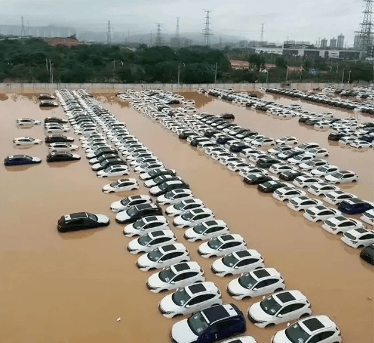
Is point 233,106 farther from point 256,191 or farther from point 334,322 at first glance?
point 334,322

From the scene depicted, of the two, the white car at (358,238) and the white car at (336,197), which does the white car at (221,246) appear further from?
the white car at (336,197)

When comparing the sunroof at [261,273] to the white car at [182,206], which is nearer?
the sunroof at [261,273]

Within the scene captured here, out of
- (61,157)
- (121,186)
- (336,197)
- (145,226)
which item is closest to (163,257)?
(145,226)

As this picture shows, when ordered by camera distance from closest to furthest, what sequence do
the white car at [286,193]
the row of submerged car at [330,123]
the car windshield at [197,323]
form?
1. the car windshield at [197,323]
2. the white car at [286,193]
3. the row of submerged car at [330,123]

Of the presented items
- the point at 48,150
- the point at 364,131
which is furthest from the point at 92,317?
the point at 364,131

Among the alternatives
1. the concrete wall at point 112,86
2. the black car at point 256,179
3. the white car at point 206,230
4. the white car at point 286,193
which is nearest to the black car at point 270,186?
the white car at point 286,193

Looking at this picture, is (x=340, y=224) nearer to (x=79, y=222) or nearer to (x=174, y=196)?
(x=174, y=196)
